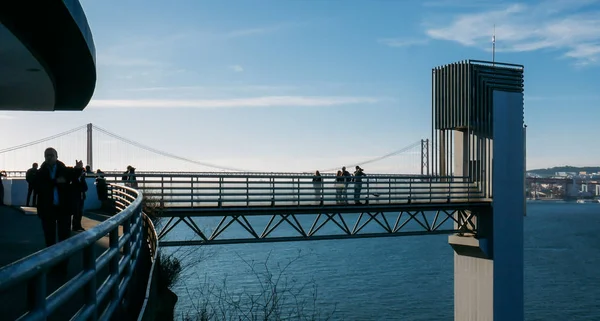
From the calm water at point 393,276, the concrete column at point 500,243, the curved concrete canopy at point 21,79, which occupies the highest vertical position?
the curved concrete canopy at point 21,79

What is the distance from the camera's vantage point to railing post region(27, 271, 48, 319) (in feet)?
7.82

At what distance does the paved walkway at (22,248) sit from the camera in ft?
16.6

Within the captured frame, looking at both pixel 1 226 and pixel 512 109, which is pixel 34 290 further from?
pixel 512 109

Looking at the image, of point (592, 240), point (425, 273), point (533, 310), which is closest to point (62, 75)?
point (533, 310)

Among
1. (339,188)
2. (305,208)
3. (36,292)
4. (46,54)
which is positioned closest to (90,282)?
(36,292)

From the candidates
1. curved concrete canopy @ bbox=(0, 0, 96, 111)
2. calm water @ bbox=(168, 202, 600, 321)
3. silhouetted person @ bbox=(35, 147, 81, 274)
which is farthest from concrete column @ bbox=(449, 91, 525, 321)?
silhouetted person @ bbox=(35, 147, 81, 274)

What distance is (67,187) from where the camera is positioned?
8320 millimetres

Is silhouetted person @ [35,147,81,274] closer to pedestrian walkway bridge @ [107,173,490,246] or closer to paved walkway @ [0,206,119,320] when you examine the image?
paved walkway @ [0,206,119,320]

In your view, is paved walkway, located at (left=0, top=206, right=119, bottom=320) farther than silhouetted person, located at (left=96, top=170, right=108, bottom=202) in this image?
No

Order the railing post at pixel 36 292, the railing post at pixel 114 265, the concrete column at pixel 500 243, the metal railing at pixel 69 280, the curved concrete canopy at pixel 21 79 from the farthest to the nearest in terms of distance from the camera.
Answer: the concrete column at pixel 500 243
the curved concrete canopy at pixel 21 79
the railing post at pixel 114 265
the railing post at pixel 36 292
the metal railing at pixel 69 280

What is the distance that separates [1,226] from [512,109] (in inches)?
671

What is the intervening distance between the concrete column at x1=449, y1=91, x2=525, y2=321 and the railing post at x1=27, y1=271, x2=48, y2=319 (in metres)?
22.2

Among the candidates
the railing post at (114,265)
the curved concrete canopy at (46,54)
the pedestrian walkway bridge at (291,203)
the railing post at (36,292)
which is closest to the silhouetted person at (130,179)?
the pedestrian walkway bridge at (291,203)

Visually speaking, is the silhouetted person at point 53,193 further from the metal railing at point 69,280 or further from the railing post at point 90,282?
the railing post at point 90,282
